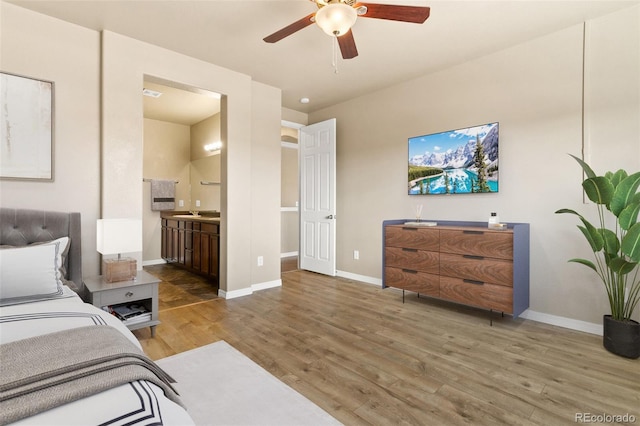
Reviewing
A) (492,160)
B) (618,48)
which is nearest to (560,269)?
(492,160)

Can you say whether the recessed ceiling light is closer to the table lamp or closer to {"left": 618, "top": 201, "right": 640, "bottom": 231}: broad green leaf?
the table lamp

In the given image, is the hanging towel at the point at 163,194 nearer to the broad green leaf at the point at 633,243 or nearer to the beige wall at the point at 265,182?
the beige wall at the point at 265,182

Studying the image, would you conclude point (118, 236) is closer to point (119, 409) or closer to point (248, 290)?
point (248, 290)

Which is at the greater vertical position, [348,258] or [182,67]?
[182,67]

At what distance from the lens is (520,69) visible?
9.70 ft

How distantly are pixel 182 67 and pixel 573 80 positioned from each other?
3.78 meters

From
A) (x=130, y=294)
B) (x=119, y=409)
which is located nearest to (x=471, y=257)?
(x=119, y=409)

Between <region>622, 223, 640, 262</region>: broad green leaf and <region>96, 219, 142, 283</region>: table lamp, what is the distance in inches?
142

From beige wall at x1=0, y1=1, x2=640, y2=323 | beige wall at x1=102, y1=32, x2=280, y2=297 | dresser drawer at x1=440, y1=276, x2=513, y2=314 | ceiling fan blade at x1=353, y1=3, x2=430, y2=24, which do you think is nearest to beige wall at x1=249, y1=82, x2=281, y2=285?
beige wall at x1=102, y1=32, x2=280, y2=297

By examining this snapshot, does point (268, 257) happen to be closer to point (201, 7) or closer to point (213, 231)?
point (213, 231)

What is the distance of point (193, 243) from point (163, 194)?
1.59 m

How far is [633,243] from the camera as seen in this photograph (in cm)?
208

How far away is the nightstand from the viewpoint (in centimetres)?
225

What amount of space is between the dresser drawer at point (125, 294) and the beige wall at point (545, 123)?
294 centimetres
